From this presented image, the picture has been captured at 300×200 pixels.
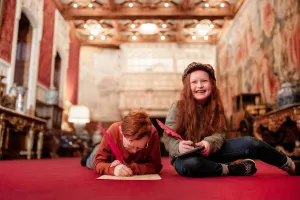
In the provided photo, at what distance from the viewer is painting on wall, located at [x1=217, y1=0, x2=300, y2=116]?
18.6 ft

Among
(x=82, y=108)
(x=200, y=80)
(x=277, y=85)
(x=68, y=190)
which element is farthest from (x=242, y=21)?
(x=68, y=190)

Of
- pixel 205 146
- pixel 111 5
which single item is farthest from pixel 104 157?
pixel 111 5

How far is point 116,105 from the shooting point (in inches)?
532

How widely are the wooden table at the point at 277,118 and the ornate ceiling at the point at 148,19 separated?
208 inches

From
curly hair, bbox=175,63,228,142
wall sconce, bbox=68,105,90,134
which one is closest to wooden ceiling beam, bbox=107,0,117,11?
wall sconce, bbox=68,105,90,134

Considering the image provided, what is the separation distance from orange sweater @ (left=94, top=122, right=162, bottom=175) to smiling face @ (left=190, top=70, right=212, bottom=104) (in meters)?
0.48

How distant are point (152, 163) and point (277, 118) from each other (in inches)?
125

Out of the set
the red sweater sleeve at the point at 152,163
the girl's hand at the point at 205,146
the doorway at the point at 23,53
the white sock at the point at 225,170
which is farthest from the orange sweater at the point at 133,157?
the doorway at the point at 23,53

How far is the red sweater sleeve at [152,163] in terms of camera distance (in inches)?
89.0

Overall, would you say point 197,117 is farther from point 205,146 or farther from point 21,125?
point 21,125

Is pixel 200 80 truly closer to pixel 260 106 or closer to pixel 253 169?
pixel 253 169

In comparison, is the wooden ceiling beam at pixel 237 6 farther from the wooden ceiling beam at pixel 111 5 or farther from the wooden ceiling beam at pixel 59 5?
the wooden ceiling beam at pixel 59 5

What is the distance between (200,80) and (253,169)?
901 mm

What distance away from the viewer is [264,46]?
285 inches
